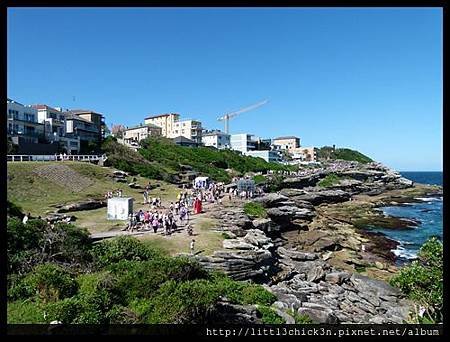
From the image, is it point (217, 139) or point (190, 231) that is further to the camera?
point (217, 139)

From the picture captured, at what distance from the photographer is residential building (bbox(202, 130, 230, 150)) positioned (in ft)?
140

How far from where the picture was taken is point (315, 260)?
52.8ft

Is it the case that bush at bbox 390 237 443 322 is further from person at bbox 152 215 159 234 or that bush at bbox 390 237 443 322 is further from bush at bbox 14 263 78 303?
person at bbox 152 215 159 234

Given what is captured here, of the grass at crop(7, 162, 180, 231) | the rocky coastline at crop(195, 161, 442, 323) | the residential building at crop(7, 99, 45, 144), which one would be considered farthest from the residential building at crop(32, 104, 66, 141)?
the rocky coastline at crop(195, 161, 442, 323)

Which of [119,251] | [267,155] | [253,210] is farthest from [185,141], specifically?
[119,251]

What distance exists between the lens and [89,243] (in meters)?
10.0

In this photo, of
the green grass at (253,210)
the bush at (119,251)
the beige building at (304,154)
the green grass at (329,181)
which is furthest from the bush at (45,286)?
the beige building at (304,154)

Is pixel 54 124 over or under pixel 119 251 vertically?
over

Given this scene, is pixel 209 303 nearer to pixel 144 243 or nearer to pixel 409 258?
pixel 144 243

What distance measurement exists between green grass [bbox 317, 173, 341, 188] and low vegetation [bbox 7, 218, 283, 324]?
40157 mm

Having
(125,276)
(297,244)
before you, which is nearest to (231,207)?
(297,244)

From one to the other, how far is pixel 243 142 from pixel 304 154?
70.7 feet

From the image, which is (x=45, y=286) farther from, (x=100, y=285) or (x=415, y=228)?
(x=415, y=228)
